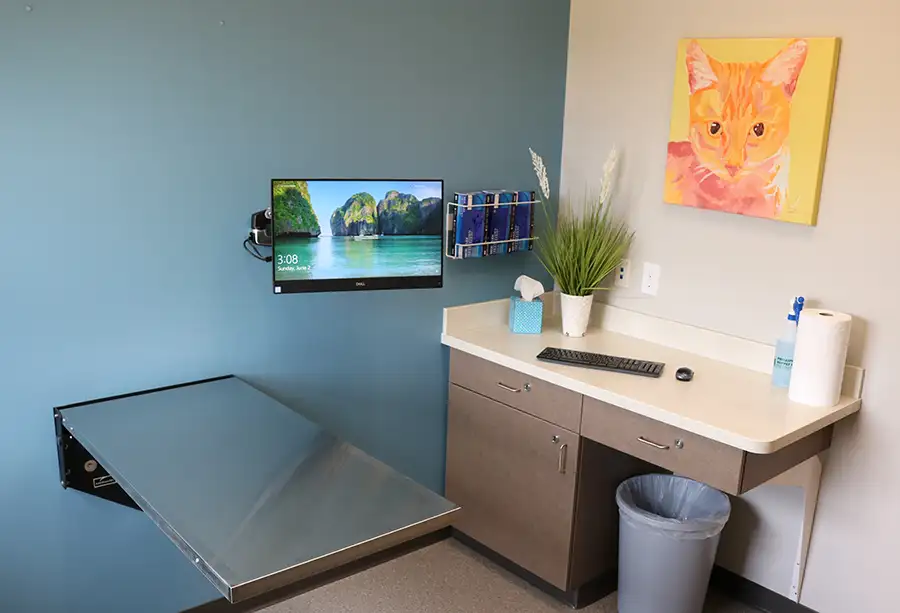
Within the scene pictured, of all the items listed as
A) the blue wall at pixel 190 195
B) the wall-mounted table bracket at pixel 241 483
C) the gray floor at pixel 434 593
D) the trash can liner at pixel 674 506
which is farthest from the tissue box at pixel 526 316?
the wall-mounted table bracket at pixel 241 483

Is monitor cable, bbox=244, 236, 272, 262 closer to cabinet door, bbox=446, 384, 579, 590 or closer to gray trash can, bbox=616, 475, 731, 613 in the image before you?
cabinet door, bbox=446, 384, 579, 590

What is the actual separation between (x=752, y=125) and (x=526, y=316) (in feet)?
3.33

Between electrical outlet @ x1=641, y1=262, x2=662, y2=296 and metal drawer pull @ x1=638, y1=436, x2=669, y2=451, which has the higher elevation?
electrical outlet @ x1=641, y1=262, x2=662, y2=296

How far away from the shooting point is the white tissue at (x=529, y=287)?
309 cm

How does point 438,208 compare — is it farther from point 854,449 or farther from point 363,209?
point 854,449

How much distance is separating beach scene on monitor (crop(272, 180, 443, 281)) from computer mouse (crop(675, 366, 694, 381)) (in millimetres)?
887

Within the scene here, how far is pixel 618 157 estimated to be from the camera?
312cm

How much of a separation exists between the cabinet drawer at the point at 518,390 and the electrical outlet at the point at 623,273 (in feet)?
1.98

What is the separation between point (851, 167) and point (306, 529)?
1855 millimetres

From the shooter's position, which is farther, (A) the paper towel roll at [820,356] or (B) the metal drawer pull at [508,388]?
(B) the metal drawer pull at [508,388]

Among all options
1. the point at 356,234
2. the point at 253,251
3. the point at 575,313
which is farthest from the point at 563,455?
the point at 253,251

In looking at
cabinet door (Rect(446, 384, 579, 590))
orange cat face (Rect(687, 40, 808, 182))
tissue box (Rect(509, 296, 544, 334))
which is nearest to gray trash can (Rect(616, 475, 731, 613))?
cabinet door (Rect(446, 384, 579, 590))

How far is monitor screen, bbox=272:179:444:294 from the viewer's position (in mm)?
2592

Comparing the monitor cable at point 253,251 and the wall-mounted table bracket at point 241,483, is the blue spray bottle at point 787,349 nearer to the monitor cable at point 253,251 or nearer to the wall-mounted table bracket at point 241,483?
the wall-mounted table bracket at point 241,483
